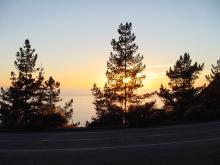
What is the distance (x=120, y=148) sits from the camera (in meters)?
13.9

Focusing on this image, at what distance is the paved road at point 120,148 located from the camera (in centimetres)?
1175

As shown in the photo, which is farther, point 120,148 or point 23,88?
point 23,88

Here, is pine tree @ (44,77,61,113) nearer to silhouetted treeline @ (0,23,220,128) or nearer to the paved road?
silhouetted treeline @ (0,23,220,128)

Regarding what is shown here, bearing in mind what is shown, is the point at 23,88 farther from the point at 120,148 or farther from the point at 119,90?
the point at 120,148

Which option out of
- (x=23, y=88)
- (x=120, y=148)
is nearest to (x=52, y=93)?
(x=23, y=88)

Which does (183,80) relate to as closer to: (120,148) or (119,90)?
(119,90)

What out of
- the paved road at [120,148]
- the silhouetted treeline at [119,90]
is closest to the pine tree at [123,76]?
the silhouetted treeline at [119,90]

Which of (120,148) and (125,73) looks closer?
(120,148)

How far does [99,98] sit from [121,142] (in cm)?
4027

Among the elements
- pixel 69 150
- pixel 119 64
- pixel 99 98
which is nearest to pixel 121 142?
pixel 69 150

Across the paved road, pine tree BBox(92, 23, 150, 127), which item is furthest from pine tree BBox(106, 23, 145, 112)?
the paved road

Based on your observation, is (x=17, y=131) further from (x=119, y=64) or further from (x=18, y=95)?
(x=18, y=95)

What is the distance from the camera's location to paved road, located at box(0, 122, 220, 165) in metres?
11.8

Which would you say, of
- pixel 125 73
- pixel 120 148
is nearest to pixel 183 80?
pixel 125 73
